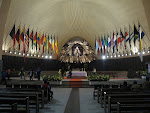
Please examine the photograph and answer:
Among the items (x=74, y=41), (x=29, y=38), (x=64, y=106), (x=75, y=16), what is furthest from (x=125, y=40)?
(x=64, y=106)

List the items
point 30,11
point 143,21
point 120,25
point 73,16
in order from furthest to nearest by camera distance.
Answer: point 73,16 < point 120,25 < point 30,11 < point 143,21

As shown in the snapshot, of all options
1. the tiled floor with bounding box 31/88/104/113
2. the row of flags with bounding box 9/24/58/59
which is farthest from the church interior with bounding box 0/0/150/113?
the tiled floor with bounding box 31/88/104/113

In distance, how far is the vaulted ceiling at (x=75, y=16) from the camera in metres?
21.2

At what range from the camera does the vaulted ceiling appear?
21.2 meters

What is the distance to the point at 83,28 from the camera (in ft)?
107

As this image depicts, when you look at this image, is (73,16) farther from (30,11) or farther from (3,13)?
(3,13)

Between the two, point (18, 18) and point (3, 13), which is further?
point (18, 18)

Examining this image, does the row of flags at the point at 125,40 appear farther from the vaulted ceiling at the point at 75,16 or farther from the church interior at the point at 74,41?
the vaulted ceiling at the point at 75,16

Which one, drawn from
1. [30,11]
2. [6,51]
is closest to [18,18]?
[30,11]

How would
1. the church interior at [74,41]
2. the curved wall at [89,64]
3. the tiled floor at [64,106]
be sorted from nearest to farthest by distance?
the tiled floor at [64,106], the church interior at [74,41], the curved wall at [89,64]

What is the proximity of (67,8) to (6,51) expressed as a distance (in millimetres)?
12895

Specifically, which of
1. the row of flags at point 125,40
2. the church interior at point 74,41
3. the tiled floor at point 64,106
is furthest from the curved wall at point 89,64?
the tiled floor at point 64,106

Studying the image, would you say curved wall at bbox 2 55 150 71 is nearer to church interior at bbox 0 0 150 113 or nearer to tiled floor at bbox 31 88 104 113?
church interior at bbox 0 0 150 113

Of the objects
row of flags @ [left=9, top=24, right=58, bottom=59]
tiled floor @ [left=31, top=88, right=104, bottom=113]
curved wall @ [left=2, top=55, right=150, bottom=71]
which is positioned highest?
row of flags @ [left=9, top=24, right=58, bottom=59]
